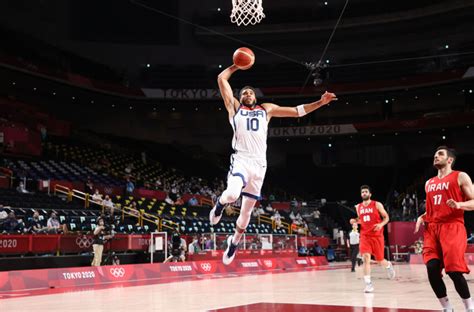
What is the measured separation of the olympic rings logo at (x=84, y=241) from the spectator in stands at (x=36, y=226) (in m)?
1.22

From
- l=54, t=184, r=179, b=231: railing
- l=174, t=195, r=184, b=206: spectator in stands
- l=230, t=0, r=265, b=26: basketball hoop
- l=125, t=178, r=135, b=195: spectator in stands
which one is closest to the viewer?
l=230, t=0, r=265, b=26: basketball hoop

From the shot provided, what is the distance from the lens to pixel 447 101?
4341cm

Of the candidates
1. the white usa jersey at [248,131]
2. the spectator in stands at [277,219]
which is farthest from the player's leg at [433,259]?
the spectator in stands at [277,219]

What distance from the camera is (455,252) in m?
7.44

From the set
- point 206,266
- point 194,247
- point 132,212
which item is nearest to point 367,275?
point 206,266

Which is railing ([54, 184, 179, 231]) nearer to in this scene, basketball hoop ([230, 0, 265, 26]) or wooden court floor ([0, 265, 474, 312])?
wooden court floor ([0, 265, 474, 312])

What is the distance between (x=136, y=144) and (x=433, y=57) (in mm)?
21649

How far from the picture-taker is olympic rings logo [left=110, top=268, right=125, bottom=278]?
17266mm

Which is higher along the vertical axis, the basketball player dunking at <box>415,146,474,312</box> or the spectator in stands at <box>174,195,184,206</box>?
the spectator in stands at <box>174,195,184,206</box>

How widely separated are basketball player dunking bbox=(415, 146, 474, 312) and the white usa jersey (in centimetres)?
249

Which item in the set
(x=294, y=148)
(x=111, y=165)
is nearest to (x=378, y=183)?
(x=294, y=148)

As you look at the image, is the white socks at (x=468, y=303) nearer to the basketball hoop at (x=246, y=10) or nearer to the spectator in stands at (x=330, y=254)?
the basketball hoop at (x=246, y=10)

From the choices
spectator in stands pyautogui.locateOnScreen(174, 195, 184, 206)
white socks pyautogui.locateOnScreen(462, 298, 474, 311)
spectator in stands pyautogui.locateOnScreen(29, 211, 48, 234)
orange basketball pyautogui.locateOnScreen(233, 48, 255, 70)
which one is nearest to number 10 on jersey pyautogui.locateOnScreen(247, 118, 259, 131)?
orange basketball pyautogui.locateOnScreen(233, 48, 255, 70)

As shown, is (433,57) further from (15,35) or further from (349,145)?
(15,35)
